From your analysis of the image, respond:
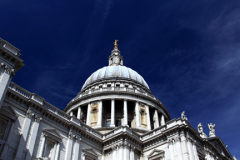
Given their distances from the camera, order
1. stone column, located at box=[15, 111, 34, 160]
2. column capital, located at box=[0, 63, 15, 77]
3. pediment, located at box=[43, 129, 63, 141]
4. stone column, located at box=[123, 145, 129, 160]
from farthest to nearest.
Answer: stone column, located at box=[123, 145, 129, 160]
pediment, located at box=[43, 129, 63, 141]
column capital, located at box=[0, 63, 15, 77]
stone column, located at box=[15, 111, 34, 160]

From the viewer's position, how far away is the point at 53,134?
91.2 ft

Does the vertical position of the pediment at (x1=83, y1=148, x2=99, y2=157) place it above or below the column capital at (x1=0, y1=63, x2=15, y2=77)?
below

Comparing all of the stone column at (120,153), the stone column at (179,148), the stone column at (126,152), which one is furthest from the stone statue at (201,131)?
the stone column at (120,153)

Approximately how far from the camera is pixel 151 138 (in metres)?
32.8

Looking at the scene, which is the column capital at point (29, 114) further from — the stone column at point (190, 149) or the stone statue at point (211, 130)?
the stone statue at point (211, 130)

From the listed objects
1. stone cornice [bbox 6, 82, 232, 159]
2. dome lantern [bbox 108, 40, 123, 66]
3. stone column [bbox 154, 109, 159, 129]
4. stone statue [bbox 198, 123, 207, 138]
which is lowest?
stone cornice [bbox 6, 82, 232, 159]

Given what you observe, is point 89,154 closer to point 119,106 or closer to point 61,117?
point 61,117

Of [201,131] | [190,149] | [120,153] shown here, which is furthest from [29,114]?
[201,131]

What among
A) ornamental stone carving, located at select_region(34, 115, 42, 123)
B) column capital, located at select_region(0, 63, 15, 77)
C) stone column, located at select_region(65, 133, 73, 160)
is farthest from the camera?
stone column, located at select_region(65, 133, 73, 160)

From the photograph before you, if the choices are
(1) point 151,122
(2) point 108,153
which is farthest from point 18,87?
(1) point 151,122

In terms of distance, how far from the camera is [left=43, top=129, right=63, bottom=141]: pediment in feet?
89.1

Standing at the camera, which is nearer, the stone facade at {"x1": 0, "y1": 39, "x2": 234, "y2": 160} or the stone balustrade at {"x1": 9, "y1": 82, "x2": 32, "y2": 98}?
the stone facade at {"x1": 0, "y1": 39, "x2": 234, "y2": 160}

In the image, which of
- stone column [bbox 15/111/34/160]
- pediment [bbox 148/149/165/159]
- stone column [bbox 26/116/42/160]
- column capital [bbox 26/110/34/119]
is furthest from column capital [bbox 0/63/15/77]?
pediment [bbox 148/149/165/159]

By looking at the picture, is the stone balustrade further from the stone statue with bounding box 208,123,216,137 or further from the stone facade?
the stone statue with bounding box 208,123,216,137
